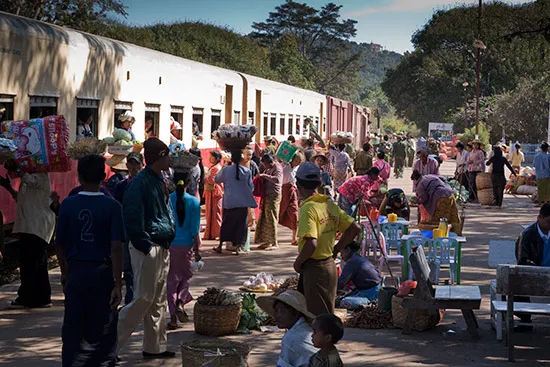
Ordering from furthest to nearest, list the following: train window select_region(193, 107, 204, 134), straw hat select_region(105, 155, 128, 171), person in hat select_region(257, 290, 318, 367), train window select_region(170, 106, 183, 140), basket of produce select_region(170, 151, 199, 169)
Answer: train window select_region(193, 107, 204, 134), train window select_region(170, 106, 183, 140), straw hat select_region(105, 155, 128, 171), basket of produce select_region(170, 151, 199, 169), person in hat select_region(257, 290, 318, 367)

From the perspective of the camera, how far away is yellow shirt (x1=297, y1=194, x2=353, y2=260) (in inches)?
270

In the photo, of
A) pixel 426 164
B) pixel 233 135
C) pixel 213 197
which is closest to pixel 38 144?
pixel 213 197

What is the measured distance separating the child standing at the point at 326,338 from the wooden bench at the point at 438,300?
3769mm

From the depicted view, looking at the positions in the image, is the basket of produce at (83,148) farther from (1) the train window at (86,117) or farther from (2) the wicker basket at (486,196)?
(2) the wicker basket at (486,196)

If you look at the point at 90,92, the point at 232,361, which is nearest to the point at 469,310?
the point at 232,361

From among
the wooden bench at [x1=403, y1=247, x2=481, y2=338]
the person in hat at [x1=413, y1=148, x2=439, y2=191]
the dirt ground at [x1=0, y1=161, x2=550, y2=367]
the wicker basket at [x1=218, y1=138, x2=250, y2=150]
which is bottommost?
the dirt ground at [x1=0, y1=161, x2=550, y2=367]

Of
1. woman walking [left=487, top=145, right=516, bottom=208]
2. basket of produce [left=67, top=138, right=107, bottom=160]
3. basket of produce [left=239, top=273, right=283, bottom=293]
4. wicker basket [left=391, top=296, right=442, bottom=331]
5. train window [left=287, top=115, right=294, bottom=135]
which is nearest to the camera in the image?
wicker basket [left=391, top=296, right=442, bottom=331]

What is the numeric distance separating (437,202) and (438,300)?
4.18 metres

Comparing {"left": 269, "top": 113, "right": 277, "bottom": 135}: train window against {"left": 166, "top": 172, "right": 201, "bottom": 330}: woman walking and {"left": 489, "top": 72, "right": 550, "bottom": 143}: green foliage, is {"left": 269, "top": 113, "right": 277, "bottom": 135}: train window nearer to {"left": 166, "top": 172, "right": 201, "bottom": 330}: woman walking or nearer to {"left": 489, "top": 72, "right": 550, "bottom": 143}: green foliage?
{"left": 166, "top": 172, "right": 201, "bottom": 330}: woman walking

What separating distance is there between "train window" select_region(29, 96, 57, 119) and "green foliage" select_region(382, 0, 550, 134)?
206 ft

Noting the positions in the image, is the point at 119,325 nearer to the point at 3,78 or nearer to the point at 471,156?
the point at 3,78

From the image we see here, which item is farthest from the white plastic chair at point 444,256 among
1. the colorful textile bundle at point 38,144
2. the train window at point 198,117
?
the train window at point 198,117

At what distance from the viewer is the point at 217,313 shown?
8719 mm

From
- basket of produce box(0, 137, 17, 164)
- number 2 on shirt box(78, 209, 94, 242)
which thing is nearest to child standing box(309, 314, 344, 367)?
number 2 on shirt box(78, 209, 94, 242)
